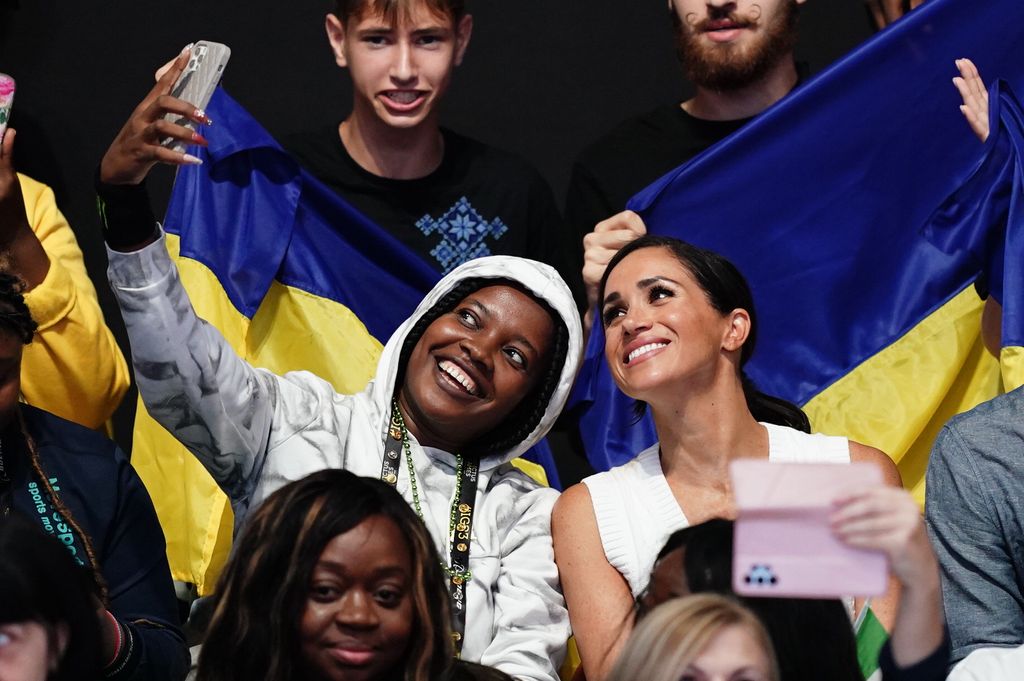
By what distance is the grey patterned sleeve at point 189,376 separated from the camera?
2.80 metres

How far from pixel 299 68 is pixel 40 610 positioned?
2738mm

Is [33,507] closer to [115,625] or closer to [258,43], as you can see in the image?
[115,625]

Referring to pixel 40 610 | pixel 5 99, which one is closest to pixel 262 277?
pixel 5 99

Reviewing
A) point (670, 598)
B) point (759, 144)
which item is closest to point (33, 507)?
point (670, 598)

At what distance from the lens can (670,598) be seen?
2.23 metres

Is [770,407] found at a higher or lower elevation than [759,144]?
lower

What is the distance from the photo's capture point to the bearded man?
13.0 ft

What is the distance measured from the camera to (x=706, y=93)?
13.2 feet

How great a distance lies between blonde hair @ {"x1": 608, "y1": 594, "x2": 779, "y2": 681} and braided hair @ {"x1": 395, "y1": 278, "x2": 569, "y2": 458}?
114cm

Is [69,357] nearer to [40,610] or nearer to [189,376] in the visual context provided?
[189,376]

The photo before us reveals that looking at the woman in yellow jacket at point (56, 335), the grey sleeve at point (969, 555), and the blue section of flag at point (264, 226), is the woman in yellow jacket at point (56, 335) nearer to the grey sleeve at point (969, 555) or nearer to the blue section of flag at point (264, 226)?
the blue section of flag at point (264, 226)

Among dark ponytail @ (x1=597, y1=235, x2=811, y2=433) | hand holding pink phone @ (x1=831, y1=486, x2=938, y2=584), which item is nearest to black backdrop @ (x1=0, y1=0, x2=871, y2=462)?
dark ponytail @ (x1=597, y1=235, x2=811, y2=433)

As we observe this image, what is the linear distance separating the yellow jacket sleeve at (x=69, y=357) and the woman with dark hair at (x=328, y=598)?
108 centimetres

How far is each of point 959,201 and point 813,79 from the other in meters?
0.45
